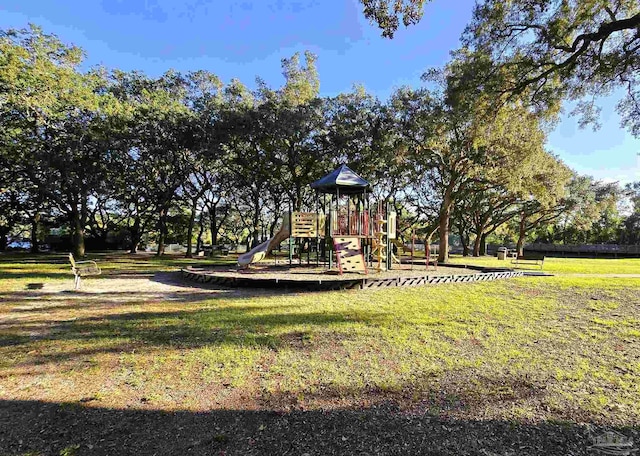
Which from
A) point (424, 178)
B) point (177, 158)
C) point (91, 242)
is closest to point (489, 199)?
point (424, 178)

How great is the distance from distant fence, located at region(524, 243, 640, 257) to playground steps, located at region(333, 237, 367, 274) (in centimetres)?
3844

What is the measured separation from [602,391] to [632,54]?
894 centimetres

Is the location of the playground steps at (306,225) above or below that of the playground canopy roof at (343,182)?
below

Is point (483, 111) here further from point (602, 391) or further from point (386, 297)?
point (602, 391)

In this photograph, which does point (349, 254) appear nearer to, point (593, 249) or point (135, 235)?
point (135, 235)

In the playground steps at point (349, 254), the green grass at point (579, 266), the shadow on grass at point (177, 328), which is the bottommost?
the green grass at point (579, 266)

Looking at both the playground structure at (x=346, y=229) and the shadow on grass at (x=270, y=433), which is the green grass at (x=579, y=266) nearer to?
the playground structure at (x=346, y=229)

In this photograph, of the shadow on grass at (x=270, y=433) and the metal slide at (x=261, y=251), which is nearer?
the shadow on grass at (x=270, y=433)

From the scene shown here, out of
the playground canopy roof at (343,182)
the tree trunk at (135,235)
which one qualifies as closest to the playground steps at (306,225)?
the playground canopy roof at (343,182)

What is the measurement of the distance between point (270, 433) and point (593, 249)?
1891 inches

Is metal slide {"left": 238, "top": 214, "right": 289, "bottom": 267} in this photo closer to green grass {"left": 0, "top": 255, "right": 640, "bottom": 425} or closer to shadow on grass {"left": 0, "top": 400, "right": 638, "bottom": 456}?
green grass {"left": 0, "top": 255, "right": 640, "bottom": 425}

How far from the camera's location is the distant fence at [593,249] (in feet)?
124

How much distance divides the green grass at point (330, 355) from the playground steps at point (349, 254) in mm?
4175

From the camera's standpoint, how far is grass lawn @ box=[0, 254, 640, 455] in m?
2.60
